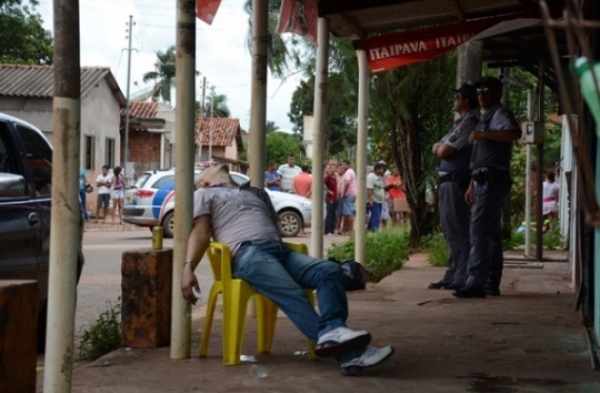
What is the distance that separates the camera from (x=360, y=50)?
35.3 ft

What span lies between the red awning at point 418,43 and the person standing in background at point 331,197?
14823 mm

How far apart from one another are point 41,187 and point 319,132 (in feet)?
8.58

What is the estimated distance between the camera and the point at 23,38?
48969 millimetres

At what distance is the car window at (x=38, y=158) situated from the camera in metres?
8.06

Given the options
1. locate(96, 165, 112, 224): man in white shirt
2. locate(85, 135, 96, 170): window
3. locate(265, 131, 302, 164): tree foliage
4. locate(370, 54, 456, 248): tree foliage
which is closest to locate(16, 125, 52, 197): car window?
locate(370, 54, 456, 248): tree foliage

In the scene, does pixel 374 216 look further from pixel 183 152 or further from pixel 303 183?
pixel 183 152

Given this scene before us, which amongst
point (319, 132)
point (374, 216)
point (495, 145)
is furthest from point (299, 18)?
point (374, 216)

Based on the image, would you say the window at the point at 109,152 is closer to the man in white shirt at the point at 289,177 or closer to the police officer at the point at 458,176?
the man in white shirt at the point at 289,177

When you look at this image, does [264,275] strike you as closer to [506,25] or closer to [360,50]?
[506,25]

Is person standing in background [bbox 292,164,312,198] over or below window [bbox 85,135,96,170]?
below

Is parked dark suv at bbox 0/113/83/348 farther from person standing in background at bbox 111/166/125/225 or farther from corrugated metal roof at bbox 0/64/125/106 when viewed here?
corrugated metal roof at bbox 0/64/125/106

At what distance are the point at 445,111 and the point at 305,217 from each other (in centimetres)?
939

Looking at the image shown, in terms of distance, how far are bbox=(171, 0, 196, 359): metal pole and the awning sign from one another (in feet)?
13.1

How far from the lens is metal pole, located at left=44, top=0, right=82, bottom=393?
15.9 feet
